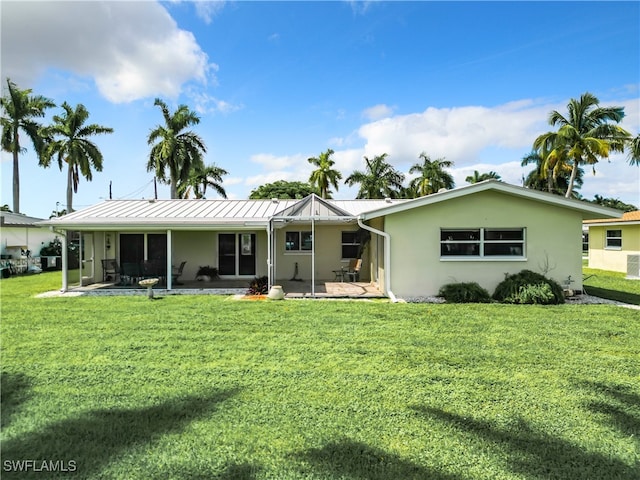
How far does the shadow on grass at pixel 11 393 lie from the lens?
383cm

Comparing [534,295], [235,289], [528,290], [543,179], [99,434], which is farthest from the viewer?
[543,179]

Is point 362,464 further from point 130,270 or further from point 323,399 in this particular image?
point 130,270

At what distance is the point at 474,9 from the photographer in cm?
1085

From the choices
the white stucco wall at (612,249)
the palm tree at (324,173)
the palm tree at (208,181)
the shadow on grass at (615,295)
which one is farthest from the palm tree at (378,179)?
the shadow on grass at (615,295)

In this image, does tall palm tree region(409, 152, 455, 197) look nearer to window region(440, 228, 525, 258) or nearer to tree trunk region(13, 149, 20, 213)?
window region(440, 228, 525, 258)

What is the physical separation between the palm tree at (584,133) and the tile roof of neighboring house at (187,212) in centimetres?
1595

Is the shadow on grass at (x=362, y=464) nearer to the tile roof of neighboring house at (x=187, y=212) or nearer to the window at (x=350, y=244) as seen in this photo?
the tile roof of neighboring house at (x=187, y=212)

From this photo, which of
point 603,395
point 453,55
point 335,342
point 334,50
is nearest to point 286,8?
point 334,50

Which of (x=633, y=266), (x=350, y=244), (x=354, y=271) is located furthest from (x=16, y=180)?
(x=633, y=266)

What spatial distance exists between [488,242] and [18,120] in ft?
115

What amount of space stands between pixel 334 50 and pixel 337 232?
704cm

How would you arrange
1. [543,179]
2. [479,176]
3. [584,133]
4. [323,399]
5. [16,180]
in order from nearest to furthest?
[323,399] → [584,133] → [16,180] → [543,179] → [479,176]

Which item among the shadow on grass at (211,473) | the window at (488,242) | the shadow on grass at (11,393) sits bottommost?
the shadow on grass at (211,473)

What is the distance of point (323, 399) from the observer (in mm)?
4258
